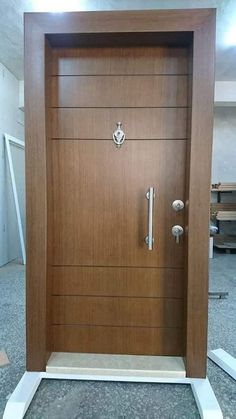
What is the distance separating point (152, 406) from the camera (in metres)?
1.54

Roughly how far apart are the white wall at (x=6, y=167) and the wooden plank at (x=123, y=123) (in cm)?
278

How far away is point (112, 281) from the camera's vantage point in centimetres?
185

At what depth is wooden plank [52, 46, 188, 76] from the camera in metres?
1.73

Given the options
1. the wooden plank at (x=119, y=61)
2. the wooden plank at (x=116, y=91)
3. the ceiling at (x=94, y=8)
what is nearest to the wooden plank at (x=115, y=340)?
the wooden plank at (x=116, y=91)

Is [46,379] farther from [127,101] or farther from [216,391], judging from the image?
[127,101]

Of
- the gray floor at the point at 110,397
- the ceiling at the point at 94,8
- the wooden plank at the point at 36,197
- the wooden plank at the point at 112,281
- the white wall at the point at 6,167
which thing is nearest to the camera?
the gray floor at the point at 110,397

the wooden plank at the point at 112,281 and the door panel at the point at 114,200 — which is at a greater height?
the door panel at the point at 114,200

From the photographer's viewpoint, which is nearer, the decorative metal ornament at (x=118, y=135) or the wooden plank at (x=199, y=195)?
the wooden plank at (x=199, y=195)

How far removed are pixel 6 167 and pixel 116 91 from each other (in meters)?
3.10

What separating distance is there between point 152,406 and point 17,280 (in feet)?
8.44

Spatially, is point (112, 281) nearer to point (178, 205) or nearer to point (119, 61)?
point (178, 205)

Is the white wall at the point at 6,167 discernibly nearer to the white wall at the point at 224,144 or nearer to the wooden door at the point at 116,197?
the wooden door at the point at 116,197

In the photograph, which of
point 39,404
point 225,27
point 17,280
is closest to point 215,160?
→ point 225,27

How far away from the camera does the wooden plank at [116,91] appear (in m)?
1.74
